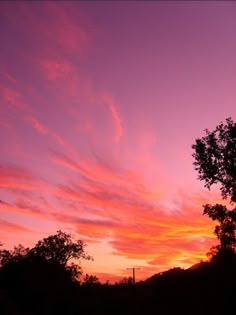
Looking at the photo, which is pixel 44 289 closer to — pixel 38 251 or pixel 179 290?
pixel 179 290

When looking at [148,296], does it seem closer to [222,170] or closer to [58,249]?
[222,170]

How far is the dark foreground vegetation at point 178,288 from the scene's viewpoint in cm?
2748

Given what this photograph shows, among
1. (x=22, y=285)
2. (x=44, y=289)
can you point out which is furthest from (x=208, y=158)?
(x=22, y=285)

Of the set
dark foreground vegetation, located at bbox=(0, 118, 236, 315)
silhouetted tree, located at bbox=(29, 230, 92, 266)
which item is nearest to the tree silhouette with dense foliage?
dark foreground vegetation, located at bbox=(0, 118, 236, 315)

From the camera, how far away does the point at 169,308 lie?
28.2m

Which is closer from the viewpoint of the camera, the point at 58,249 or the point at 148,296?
the point at 148,296

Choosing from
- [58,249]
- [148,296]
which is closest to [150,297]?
[148,296]

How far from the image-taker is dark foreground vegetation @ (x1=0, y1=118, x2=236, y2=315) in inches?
1082

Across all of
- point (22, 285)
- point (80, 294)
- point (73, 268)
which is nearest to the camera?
point (80, 294)

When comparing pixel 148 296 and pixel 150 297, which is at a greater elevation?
pixel 148 296

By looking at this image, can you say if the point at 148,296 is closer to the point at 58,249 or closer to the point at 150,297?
the point at 150,297

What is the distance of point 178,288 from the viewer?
31.4m

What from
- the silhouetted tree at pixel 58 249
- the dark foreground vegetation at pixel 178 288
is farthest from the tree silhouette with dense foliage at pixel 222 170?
the silhouetted tree at pixel 58 249

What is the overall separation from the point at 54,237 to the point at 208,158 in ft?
211
